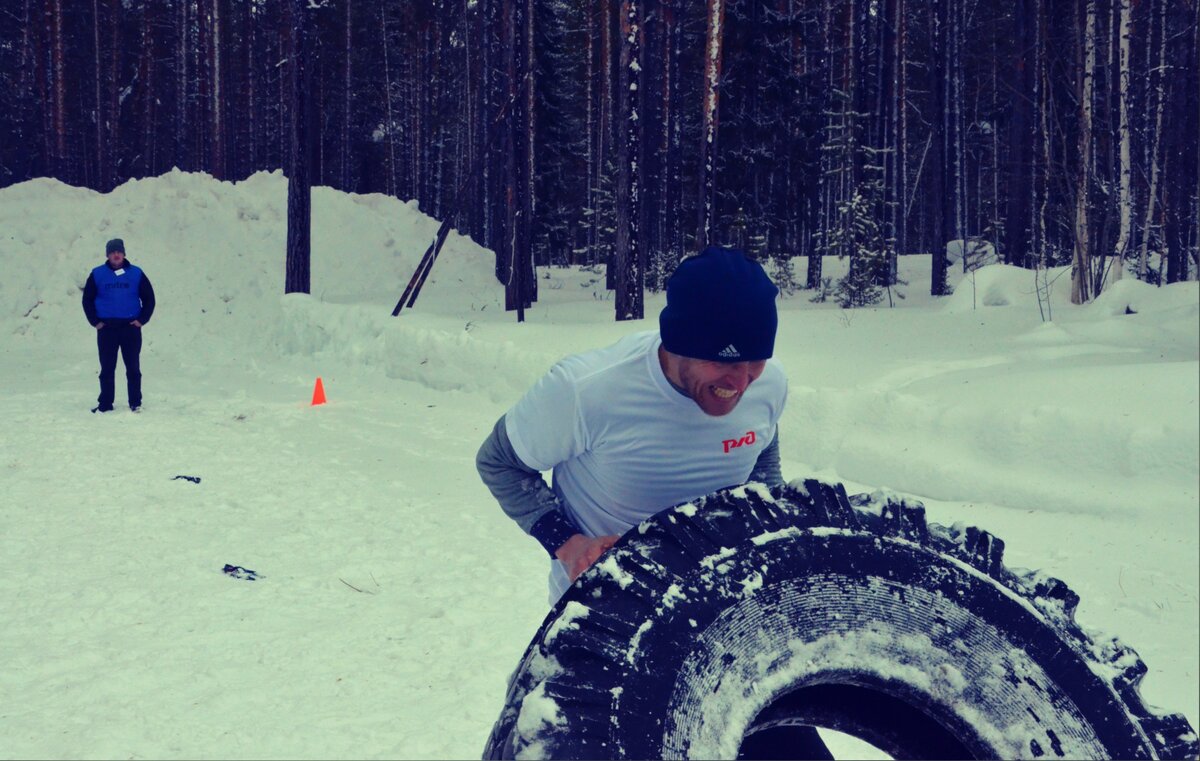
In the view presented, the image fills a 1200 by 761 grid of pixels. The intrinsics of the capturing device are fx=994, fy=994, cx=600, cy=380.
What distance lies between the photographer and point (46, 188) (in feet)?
76.3

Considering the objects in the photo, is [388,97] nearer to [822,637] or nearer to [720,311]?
[720,311]

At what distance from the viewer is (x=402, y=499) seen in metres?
7.57

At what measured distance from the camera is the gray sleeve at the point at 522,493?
102 inches

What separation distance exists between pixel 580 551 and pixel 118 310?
10888 mm

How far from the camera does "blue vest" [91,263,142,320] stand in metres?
11.6

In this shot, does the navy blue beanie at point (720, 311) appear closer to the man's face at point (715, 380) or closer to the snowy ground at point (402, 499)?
the man's face at point (715, 380)

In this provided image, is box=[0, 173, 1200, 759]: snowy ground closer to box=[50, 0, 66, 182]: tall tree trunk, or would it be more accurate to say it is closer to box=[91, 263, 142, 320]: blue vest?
box=[91, 263, 142, 320]: blue vest

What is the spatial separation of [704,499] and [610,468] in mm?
559

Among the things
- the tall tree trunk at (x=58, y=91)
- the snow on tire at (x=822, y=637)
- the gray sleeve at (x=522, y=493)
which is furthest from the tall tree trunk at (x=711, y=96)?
the tall tree trunk at (x=58, y=91)

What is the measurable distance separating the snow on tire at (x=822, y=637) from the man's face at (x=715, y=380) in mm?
351

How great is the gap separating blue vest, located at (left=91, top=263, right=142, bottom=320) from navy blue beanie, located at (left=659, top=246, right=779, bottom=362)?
10.9m

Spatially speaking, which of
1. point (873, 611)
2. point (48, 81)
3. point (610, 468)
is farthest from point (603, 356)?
point (48, 81)

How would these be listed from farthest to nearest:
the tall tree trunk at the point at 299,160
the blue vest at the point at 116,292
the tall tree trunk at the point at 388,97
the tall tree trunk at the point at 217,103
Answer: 1. the tall tree trunk at the point at 388,97
2. the tall tree trunk at the point at 217,103
3. the tall tree trunk at the point at 299,160
4. the blue vest at the point at 116,292

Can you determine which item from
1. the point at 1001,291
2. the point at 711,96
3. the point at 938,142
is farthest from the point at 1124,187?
the point at 938,142
